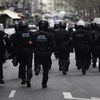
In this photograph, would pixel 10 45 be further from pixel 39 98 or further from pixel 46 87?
pixel 39 98

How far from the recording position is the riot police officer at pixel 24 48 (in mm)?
17453

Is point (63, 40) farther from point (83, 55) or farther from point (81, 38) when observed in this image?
point (83, 55)

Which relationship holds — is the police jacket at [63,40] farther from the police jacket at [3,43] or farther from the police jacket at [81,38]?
the police jacket at [3,43]

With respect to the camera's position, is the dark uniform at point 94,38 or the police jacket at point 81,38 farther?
the dark uniform at point 94,38

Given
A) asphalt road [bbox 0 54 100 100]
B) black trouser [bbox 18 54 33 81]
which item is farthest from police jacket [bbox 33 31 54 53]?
asphalt road [bbox 0 54 100 100]

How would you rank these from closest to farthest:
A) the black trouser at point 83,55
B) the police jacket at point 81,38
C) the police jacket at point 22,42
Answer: the police jacket at point 22,42
the police jacket at point 81,38
the black trouser at point 83,55

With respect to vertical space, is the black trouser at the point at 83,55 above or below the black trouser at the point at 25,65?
below

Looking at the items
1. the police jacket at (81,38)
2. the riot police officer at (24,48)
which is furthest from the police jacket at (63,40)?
the riot police officer at (24,48)

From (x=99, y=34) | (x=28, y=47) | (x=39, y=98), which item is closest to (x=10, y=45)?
(x=28, y=47)

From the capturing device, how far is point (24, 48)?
17.5 m

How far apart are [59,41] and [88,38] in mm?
1169

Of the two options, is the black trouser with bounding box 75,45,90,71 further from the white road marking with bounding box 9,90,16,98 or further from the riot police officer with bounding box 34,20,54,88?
the white road marking with bounding box 9,90,16,98

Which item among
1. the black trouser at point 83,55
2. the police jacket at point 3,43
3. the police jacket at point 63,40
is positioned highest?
the police jacket at point 3,43

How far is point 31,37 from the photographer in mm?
17297
